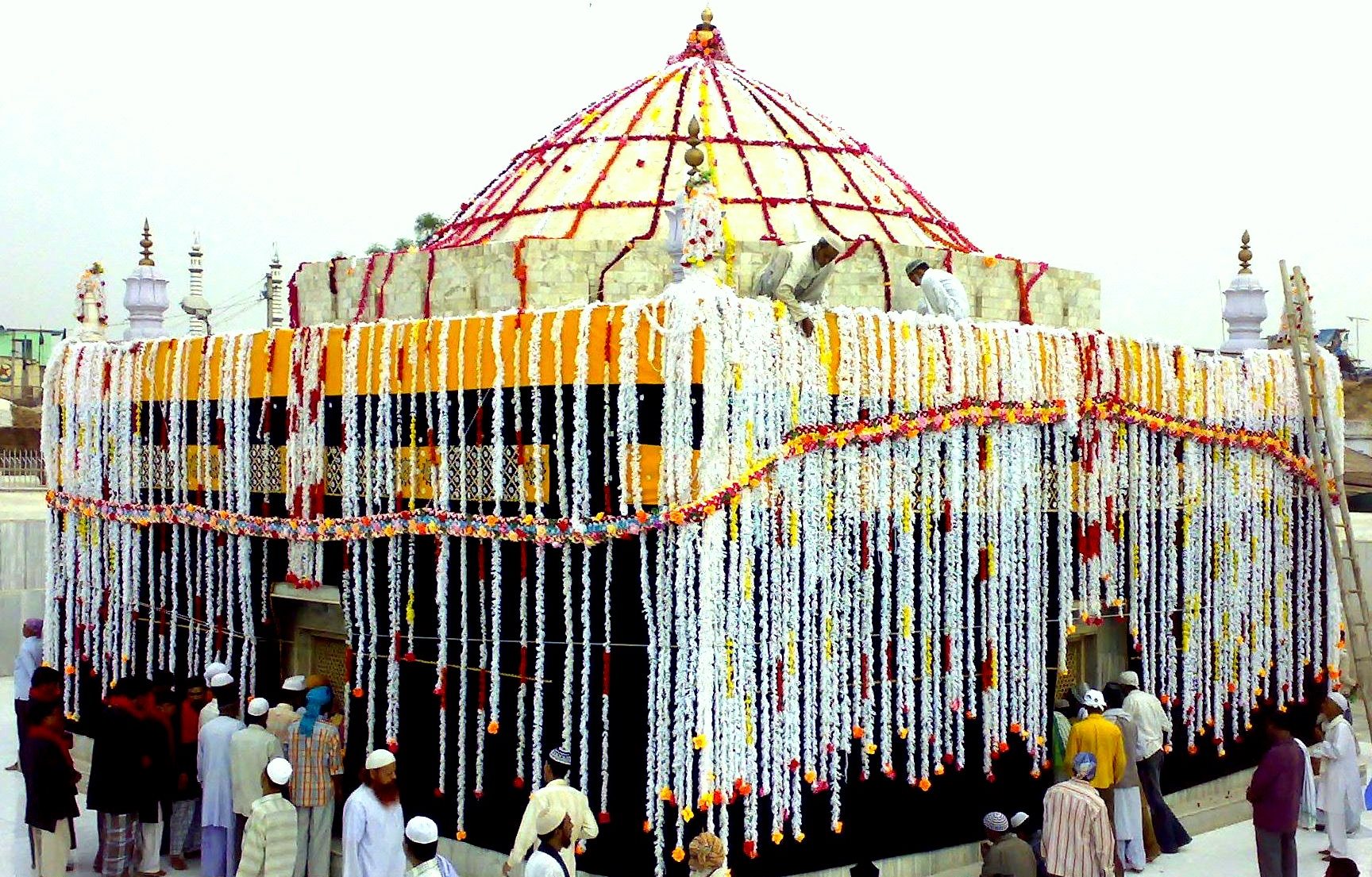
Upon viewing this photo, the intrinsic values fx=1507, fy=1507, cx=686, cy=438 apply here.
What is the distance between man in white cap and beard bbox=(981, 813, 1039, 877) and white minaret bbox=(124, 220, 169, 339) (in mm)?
7990

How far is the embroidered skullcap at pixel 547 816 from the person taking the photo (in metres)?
6.80

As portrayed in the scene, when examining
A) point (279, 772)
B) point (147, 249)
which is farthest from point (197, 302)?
point (279, 772)

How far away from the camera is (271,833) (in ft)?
24.2

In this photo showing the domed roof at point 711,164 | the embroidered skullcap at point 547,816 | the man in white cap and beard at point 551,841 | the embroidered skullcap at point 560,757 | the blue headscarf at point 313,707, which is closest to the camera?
the man in white cap and beard at point 551,841

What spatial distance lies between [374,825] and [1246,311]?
8595 mm

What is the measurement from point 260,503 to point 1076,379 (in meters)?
5.30

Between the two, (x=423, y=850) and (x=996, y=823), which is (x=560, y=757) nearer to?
(x=423, y=850)

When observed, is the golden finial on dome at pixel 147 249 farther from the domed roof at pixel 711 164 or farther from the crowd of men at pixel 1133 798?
the crowd of men at pixel 1133 798

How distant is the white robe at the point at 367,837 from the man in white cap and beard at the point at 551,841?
0.82 meters

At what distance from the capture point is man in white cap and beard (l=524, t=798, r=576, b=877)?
599 centimetres

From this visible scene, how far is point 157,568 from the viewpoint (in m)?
10.8

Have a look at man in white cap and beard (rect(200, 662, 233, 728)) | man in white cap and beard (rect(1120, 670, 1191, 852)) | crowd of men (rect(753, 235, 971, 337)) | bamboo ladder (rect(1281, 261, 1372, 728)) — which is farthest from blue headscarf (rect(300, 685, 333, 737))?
bamboo ladder (rect(1281, 261, 1372, 728))

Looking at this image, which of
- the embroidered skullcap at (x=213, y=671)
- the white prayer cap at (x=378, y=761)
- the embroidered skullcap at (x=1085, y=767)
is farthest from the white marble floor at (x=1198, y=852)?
the white prayer cap at (x=378, y=761)

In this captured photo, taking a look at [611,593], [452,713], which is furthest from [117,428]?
[611,593]
